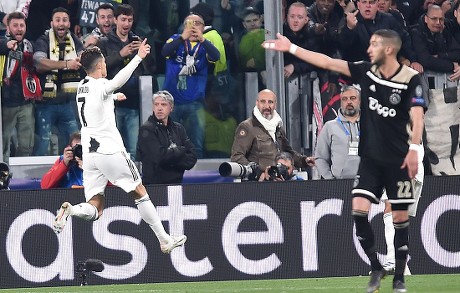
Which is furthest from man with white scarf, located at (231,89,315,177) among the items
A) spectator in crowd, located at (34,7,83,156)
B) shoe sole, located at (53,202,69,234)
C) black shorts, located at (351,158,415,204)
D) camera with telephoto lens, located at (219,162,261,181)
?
black shorts, located at (351,158,415,204)

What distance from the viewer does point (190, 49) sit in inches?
651

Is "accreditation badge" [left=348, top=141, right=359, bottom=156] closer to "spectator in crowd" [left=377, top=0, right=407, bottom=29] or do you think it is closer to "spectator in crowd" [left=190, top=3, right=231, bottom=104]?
"spectator in crowd" [left=190, top=3, right=231, bottom=104]

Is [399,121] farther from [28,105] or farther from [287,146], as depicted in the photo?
[28,105]

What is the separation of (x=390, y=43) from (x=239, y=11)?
5.61 metres

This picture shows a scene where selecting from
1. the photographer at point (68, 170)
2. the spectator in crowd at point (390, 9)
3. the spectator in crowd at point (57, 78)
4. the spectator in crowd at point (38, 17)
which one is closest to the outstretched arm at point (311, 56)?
the photographer at point (68, 170)

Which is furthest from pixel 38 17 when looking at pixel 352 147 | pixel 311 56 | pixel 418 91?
pixel 418 91

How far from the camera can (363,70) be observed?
11492 mm

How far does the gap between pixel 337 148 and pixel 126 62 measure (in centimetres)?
268

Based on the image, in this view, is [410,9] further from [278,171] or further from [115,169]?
[115,169]

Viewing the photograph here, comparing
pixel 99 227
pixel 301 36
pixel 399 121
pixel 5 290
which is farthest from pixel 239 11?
pixel 399 121

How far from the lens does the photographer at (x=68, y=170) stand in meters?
15.3

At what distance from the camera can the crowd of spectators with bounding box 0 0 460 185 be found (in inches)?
641

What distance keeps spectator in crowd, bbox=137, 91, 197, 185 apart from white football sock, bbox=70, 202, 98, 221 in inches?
77.6

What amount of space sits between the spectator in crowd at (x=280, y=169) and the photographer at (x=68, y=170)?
2.05m
